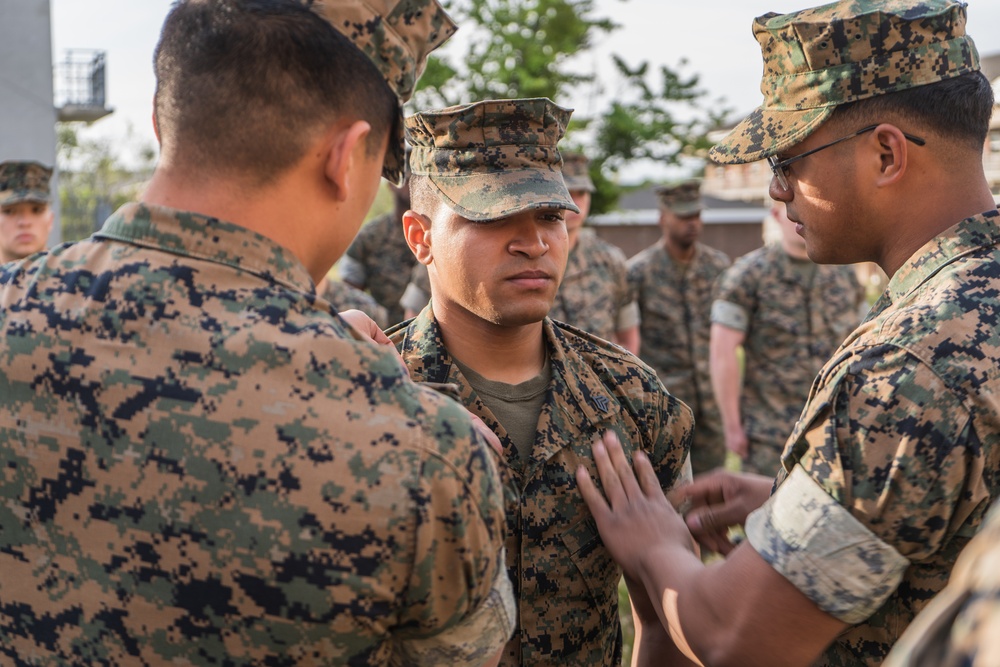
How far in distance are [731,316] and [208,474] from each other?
A: 544 cm

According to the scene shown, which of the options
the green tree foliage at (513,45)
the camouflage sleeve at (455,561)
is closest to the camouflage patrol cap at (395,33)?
the camouflage sleeve at (455,561)

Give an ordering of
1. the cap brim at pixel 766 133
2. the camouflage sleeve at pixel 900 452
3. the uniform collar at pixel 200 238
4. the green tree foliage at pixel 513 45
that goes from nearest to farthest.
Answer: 1. the uniform collar at pixel 200 238
2. the camouflage sleeve at pixel 900 452
3. the cap brim at pixel 766 133
4. the green tree foliage at pixel 513 45

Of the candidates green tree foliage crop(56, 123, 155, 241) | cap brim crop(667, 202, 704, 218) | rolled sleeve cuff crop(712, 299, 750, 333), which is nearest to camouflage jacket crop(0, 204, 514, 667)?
rolled sleeve cuff crop(712, 299, 750, 333)

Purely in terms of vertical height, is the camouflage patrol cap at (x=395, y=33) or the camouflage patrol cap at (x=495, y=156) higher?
the camouflage patrol cap at (x=395, y=33)

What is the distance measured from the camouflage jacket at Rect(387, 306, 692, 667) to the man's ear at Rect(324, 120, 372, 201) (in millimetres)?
1141

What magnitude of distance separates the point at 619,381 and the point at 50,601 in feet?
5.64

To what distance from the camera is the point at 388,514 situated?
1.47 metres

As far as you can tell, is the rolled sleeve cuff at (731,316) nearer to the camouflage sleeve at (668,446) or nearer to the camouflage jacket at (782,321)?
the camouflage jacket at (782,321)

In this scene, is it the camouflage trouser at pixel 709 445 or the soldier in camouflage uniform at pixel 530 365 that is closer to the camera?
the soldier in camouflage uniform at pixel 530 365

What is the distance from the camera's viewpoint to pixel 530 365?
289 cm

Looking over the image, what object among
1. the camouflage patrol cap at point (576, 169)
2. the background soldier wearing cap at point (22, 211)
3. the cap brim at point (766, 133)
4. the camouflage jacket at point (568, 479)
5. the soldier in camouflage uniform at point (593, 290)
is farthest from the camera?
the camouflage patrol cap at point (576, 169)

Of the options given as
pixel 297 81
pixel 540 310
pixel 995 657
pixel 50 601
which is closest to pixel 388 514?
pixel 50 601

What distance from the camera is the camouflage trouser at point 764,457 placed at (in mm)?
6423

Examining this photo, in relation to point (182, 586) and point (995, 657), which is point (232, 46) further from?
point (995, 657)
